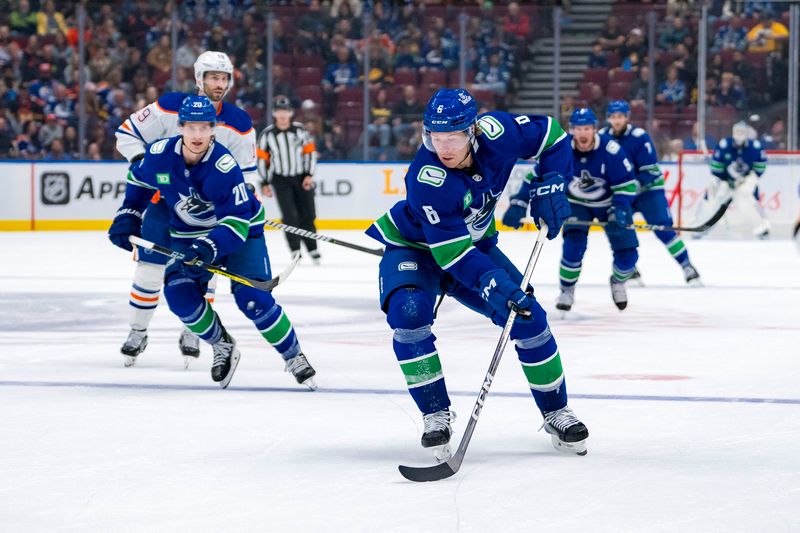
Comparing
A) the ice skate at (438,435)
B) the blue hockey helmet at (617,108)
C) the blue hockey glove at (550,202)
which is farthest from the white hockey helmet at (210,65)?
the blue hockey helmet at (617,108)

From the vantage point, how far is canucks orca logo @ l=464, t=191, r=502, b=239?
351 cm

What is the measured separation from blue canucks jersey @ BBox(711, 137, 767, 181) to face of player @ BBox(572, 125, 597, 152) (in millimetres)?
5456

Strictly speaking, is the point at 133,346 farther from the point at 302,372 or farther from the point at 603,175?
the point at 603,175

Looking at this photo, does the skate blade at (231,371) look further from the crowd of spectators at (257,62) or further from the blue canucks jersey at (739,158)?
the crowd of spectators at (257,62)

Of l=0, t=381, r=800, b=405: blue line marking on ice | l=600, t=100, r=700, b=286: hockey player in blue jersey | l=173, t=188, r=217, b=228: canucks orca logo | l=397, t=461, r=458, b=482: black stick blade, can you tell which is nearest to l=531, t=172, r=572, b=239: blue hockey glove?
l=397, t=461, r=458, b=482: black stick blade

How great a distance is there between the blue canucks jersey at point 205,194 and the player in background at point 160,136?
486 millimetres

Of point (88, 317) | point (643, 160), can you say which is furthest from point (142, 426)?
point (643, 160)

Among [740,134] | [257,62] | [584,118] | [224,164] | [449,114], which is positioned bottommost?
[224,164]

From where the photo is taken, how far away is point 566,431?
3.47m

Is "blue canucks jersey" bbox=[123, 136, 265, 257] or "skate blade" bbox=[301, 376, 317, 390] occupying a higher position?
"blue canucks jersey" bbox=[123, 136, 265, 257]

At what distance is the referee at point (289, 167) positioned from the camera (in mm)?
10172

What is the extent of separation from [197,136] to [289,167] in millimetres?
5804

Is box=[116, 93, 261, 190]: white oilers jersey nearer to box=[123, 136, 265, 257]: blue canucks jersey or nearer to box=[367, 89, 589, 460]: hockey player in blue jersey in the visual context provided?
box=[123, 136, 265, 257]: blue canucks jersey

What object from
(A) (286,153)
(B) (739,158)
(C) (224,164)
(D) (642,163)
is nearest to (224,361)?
(C) (224,164)
